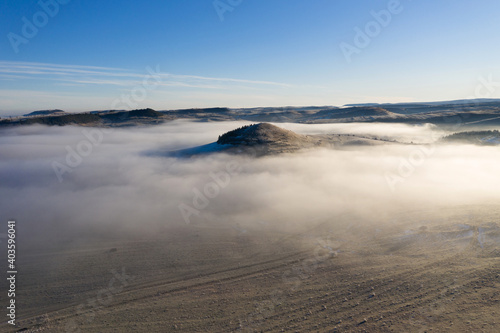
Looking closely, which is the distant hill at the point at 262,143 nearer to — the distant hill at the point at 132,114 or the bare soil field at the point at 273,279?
the bare soil field at the point at 273,279

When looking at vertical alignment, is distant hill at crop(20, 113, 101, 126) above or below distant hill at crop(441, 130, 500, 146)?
above

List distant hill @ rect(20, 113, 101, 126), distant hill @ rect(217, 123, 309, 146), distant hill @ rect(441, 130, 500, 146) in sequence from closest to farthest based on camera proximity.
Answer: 1. distant hill @ rect(217, 123, 309, 146)
2. distant hill @ rect(441, 130, 500, 146)
3. distant hill @ rect(20, 113, 101, 126)

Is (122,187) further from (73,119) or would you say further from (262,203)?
Result: (73,119)

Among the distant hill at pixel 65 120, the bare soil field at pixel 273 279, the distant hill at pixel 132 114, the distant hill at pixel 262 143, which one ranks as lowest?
the bare soil field at pixel 273 279

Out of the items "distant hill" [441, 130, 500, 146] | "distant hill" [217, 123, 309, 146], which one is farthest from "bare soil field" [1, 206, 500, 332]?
"distant hill" [441, 130, 500, 146]

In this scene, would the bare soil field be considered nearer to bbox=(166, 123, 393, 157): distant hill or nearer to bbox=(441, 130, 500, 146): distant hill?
bbox=(166, 123, 393, 157): distant hill

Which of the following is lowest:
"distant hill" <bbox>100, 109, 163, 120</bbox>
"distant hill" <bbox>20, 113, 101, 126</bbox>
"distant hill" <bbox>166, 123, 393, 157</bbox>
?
"distant hill" <bbox>166, 123, 393, 157</bbox>

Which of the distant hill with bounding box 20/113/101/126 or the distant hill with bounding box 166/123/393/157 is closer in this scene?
the distant hill with bounding box 166/123/393/157

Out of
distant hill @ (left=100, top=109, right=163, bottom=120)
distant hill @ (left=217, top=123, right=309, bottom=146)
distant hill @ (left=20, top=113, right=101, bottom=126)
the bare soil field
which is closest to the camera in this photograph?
the bare soil field

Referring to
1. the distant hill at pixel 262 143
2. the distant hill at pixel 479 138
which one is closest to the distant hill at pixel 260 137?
the distant hill at pixel 262 143
